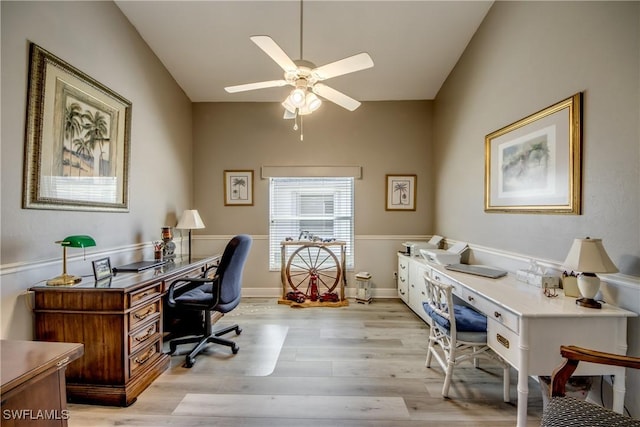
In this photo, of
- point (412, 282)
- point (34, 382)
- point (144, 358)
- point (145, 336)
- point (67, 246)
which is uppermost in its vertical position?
point (67, 246)

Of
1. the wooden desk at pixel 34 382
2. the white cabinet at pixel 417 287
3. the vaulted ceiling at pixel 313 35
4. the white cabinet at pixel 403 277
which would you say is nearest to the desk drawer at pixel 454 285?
the white cabinet at pixel 417 287

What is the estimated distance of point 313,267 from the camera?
12.8 feet

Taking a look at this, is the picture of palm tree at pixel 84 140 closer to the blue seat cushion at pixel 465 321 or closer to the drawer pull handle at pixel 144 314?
the drawer pull handle at pixel 144 314

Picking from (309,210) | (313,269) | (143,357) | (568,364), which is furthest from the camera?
(309,210)

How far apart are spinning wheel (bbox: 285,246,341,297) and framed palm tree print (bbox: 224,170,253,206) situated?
3.49ft

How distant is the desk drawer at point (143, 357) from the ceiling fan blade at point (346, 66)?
2275 mm

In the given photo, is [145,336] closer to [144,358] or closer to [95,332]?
[144,358]

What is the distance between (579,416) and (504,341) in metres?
0.53

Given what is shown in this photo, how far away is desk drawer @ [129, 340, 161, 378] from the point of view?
1864mm

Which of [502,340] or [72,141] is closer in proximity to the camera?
[502,340]

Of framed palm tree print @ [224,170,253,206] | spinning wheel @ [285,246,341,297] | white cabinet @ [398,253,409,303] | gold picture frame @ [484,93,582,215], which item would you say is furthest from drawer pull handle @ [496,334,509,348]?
framed palm tree print @ [224,170,253,206]

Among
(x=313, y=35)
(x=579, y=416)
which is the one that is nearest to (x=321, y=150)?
(x=313, y=35)

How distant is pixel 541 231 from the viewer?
2029mm

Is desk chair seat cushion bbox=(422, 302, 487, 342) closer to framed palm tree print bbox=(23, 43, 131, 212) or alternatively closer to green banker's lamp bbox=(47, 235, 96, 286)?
green banker's lamp bbox=(47, 235, 96, 286)
